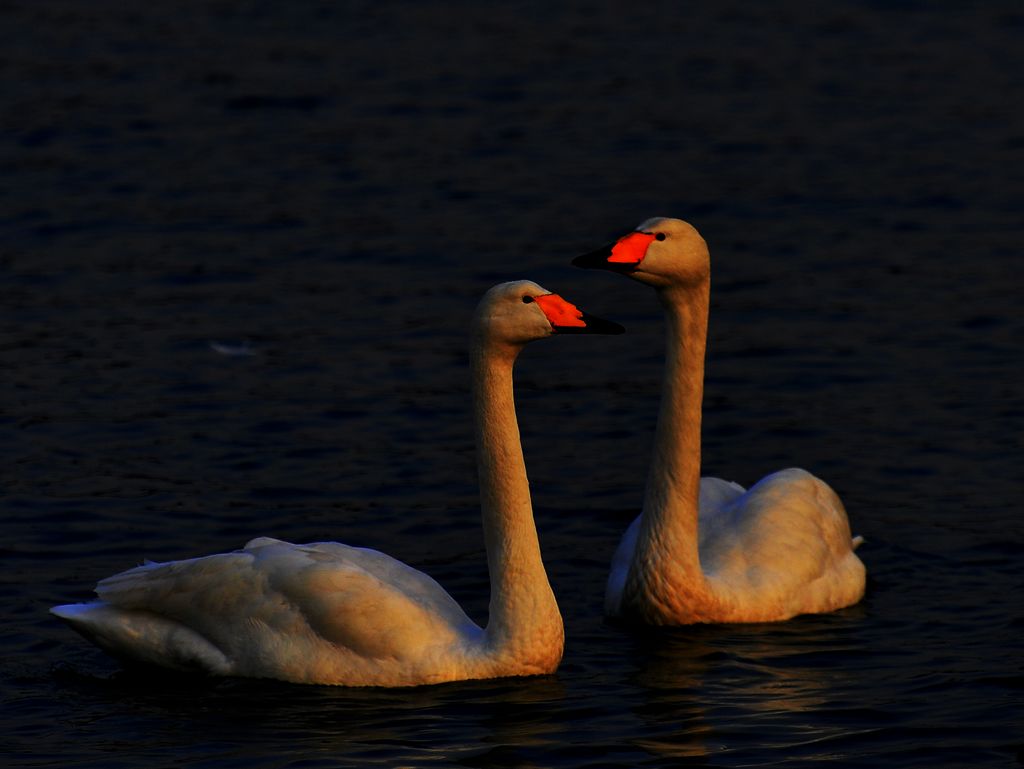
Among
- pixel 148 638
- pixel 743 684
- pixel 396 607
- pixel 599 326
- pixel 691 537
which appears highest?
pixel 599 326

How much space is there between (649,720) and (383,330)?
7.44 meters

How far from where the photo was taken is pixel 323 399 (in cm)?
1614

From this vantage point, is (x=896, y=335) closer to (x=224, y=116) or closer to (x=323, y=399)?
(x=323, y=399)

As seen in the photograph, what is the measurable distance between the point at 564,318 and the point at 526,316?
0.60 ft

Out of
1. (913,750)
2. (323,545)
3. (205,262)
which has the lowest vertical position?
(913,750)

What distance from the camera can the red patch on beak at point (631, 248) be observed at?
11625 millimetres

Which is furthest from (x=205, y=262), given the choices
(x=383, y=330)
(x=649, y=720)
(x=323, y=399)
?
(x=649, y=720)

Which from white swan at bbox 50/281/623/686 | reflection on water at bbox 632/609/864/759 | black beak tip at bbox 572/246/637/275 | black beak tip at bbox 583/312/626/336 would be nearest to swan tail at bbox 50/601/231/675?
white swan at bbox 50/281/623/686

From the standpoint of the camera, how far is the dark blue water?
10.9m

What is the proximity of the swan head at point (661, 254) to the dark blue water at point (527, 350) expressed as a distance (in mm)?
1875

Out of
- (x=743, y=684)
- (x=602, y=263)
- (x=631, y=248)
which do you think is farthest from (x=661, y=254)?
(x=743, y=684)

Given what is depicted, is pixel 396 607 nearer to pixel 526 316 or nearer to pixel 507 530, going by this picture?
pixel 507 530

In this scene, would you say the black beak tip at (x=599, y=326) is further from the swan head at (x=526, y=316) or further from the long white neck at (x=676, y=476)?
the long white neck at (x=676, y=476)

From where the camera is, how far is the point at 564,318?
10.7 m
